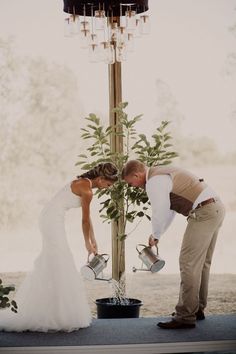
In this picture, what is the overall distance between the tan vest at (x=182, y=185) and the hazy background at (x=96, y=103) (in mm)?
987

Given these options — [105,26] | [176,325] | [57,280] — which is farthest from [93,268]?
Answer: [105,26]

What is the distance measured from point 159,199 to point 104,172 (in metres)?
0.55

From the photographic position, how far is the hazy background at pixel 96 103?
6340 millimetres

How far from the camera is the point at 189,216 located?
5.49m

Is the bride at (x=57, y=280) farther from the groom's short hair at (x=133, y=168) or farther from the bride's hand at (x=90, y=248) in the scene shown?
the groom's short hair at (x=133, y=168)

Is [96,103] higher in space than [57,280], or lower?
higher

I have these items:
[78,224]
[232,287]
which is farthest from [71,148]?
[232,287]

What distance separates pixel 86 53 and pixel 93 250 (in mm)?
1688

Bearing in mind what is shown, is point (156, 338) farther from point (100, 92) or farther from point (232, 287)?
point (100, 92)

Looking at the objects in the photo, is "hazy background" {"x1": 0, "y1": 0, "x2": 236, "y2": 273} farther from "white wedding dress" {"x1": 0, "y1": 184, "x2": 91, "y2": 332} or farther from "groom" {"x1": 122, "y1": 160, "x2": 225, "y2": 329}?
"groom" {"x1": 122, "y1": 160, "x2": 225, "y2": 329}

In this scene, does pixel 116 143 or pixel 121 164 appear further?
pixel 116 143


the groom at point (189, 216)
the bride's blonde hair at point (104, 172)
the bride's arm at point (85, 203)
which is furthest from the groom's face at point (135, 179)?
the bride's arm at point (85, 203)

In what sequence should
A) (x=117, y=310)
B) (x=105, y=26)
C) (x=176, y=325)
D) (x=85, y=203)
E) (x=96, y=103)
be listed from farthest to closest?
(x=96, y=103) → (x=117, y=310) → (x=105, y=26) → (x=85, y=203) → (x=176, y=325)

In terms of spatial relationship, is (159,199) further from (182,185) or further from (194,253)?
(194,253)
